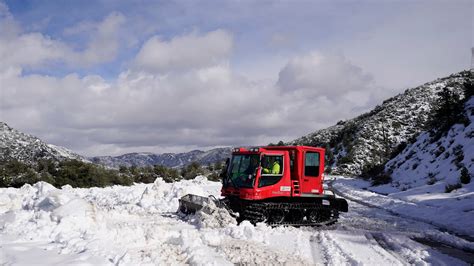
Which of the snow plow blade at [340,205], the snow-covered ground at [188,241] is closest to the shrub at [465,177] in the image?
the snow-covered ground at [188,241]

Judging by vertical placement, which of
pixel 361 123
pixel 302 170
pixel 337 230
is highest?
pixel 361 123

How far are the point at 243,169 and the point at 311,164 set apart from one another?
7.95 feet

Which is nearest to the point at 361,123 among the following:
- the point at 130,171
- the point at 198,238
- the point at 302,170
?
the point at 130,171

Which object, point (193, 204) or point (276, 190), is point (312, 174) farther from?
point (193, 204)

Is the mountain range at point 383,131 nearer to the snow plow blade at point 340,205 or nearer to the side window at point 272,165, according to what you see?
the snow plow blade at point 340,205

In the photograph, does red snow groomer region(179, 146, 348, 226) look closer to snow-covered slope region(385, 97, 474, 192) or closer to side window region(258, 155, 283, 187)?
side window region(258, 155, 283, 187)

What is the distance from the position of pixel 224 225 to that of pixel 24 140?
30.3 metres

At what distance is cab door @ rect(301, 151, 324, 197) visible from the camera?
1488 centimetres

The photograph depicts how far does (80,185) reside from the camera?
1057 inches

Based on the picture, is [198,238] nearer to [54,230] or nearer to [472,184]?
[54,230]

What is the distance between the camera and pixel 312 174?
49.7 feet

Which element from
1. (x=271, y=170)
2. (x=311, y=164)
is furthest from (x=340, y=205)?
(x=271, y=170)

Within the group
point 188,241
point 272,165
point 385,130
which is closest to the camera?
point 188,241

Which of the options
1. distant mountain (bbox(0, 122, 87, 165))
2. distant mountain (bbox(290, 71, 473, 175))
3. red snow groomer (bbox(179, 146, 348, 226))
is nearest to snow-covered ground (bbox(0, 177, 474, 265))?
red snow groomer (bbox(179, 146, 348, 226))
